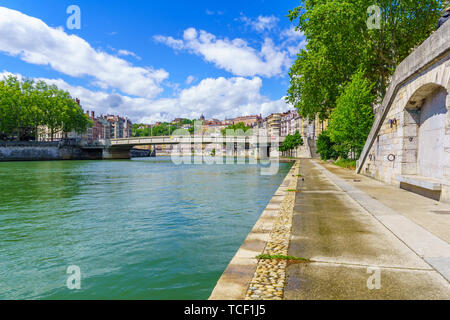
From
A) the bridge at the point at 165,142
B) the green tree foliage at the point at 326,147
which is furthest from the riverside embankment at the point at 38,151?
the green tree foliage at the point at 326,147

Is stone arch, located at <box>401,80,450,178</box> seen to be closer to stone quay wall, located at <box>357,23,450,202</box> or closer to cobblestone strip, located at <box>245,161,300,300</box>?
stone quay wall, located at <box>357,23,450,202</box>

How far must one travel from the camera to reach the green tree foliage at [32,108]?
209 ft

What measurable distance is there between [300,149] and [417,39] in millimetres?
56671

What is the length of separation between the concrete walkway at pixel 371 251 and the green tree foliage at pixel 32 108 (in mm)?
74059

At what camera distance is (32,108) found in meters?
64.4

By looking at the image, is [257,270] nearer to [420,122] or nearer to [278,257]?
[278,257]

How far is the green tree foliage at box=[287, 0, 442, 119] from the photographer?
23.7 m

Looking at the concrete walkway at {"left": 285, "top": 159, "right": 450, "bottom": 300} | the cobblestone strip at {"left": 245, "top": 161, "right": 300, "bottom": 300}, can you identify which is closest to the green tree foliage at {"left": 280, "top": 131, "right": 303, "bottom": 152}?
the concrete walkway at {"left": 285, "top": 159, "right": 450, "bottom": 300}

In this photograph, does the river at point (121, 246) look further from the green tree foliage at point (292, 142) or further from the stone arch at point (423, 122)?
the green tree foliage at point (292, 142)

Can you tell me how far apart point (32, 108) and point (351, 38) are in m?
67.4

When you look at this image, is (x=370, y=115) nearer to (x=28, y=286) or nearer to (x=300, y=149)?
(x=28, y=286)

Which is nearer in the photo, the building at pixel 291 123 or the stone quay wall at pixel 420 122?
the stone quay wall at pixel 420 122
